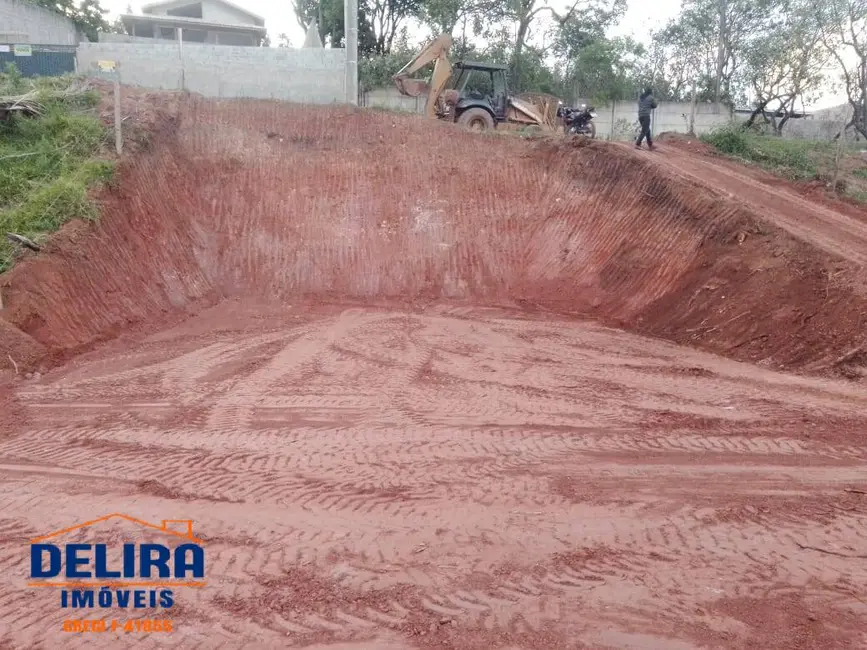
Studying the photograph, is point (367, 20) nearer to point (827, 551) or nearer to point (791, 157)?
point (791, 157)

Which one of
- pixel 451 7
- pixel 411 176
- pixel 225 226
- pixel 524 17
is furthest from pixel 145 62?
pixel 524 17

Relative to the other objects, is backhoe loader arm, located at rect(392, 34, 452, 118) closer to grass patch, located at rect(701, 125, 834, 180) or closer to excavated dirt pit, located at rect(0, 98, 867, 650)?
excavated dirt pit, located at rect(0, 98, 867, 650)

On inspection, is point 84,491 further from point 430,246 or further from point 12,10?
point 12,10

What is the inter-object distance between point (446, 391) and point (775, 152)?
15.2 m

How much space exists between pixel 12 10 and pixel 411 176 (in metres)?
18.1

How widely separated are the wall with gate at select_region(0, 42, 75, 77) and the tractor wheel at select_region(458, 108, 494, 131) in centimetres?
1146

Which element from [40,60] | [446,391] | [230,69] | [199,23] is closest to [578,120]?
[230,69]

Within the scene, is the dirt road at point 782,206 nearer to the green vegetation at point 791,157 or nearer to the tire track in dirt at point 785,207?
the tire track in dirt at point 785,207

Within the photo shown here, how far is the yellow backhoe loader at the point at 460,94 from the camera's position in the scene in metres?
18.8

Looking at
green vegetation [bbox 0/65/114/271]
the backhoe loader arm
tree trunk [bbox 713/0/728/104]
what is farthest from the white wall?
tree trunk [bbox 713/0/728/104]

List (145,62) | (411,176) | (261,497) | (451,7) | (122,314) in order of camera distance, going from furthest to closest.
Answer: (451,7) → (145,62) → (411,176) → (122,314) → (261,497)

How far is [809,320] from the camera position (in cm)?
936

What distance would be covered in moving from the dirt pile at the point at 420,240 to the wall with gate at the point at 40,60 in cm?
478

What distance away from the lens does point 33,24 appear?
80.2 ft
